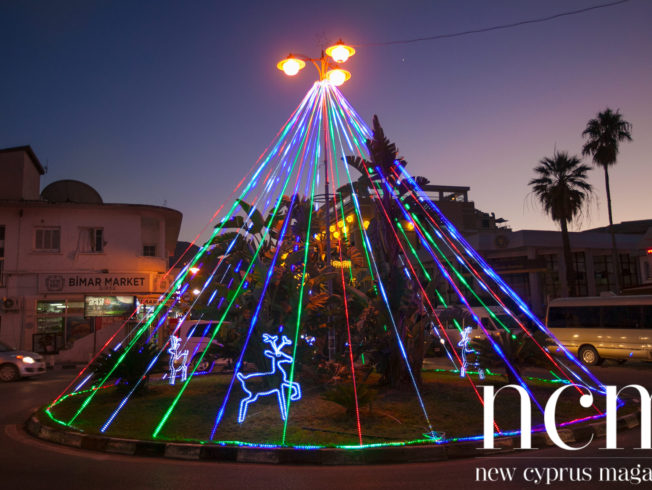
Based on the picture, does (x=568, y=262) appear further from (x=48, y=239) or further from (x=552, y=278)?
(x=48, y=239)

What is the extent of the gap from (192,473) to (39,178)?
31.4m

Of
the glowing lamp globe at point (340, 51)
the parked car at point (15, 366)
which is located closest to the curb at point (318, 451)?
the glowing lamp globe at point (340, 51)

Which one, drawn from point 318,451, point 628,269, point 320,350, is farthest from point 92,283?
point 628,269

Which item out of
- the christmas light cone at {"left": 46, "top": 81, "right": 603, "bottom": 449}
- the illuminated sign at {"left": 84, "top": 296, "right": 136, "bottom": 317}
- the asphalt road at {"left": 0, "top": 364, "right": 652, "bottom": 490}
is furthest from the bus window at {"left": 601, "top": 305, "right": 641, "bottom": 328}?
the illuminated sign at {"left": 84, "top": 296, "right": 136, "bottom": 317}

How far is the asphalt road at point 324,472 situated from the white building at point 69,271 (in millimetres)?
19799

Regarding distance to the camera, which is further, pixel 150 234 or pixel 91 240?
pixel 150 234

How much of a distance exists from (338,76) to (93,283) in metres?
20.3

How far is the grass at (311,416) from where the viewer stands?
8.49 meters

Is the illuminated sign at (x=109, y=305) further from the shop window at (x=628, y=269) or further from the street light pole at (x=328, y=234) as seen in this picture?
the shop window at (x=628, y=269)

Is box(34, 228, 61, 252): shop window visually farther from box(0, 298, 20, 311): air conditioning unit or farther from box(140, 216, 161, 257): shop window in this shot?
box(140, 216, 161, 257): shop window

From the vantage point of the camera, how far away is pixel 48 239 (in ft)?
89.9

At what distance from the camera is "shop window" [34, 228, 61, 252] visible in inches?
1074

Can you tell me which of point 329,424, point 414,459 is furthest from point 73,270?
point 414,459

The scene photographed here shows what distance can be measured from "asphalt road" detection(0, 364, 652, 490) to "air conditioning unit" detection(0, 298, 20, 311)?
20.4 m
